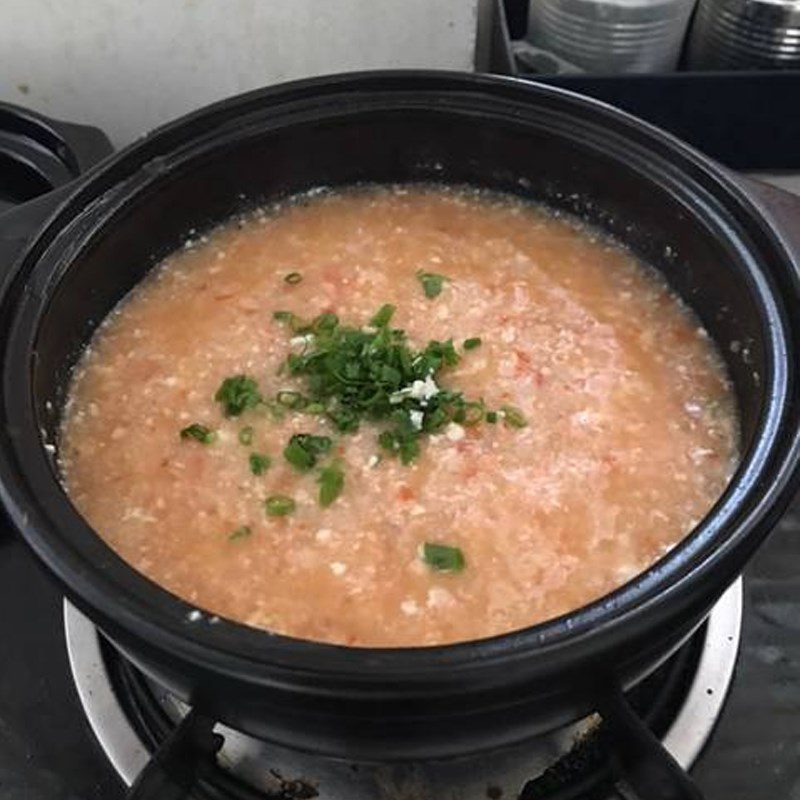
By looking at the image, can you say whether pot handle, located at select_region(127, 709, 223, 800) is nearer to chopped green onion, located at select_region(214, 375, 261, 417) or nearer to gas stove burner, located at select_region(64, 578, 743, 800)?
gas stove burner, located at select_region(64, 578, 743, 800)

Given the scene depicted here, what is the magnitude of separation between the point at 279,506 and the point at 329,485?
0.20ft

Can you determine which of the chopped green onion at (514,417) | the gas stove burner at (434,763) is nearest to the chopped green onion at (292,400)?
the chopped green onion at (514,417)

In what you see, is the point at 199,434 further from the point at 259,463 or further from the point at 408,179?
the point at 408,179

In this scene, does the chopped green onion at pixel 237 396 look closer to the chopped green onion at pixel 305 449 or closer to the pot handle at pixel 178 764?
the chopped green onion at pixel 305 449

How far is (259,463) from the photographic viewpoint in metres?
1.33

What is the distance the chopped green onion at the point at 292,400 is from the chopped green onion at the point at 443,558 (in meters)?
0.27

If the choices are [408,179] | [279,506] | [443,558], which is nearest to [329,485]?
[279,506]

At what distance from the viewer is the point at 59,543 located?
1012 mm

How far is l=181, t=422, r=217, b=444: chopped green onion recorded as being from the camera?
4.48 feet

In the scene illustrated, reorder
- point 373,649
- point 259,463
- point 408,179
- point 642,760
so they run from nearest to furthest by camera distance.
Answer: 1. point 373,649
2. point 642,760
3. point 259,463
4. point 408,179

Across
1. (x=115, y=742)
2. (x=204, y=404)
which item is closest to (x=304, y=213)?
(x=204, y=404)

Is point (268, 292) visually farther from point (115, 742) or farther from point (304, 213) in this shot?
point (115, 742)

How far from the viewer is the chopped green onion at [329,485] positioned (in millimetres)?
1281

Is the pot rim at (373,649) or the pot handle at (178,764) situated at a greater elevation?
the pot rim at (373,649)
